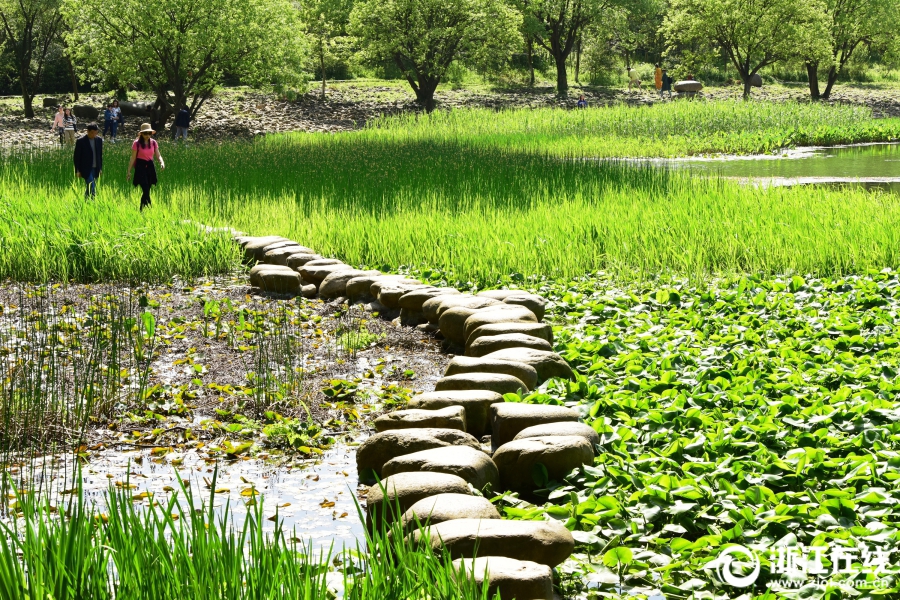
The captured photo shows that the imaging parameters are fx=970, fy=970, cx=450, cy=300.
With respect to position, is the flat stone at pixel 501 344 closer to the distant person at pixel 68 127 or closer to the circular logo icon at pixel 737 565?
the circular logo icon at pixel 737 565

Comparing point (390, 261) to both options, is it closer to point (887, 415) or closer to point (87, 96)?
point (887, 415)

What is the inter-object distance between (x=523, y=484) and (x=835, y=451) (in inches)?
69.4

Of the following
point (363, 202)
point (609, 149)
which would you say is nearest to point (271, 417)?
point (363, 202)

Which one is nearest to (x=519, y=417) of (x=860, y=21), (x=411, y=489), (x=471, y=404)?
(x=471, y=404)

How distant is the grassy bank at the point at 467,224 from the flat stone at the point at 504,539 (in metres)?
6.61

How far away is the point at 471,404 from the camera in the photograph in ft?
20.3

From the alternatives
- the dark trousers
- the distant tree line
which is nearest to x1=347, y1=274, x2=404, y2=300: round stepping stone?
the dark trousers

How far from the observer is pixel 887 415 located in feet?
19.0

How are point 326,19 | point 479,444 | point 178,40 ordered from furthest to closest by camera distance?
→ point 326,19, point 178,40, point 479,444

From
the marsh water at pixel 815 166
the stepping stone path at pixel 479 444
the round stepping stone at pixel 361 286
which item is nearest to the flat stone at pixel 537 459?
the stepping stone path at pixel 479 444

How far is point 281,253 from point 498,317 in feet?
14.7

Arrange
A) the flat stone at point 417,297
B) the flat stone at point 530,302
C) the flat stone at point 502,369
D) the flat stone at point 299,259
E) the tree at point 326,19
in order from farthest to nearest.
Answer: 1. the tree at point 326,19
2. the flat stone at point 299,259
3. the flat stone at point 417,297
4. the flat stone at point 530,302
5. the flat stone at point 502,369

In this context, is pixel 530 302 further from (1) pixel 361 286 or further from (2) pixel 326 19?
(2) pixel 326 19

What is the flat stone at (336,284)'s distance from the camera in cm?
1055
